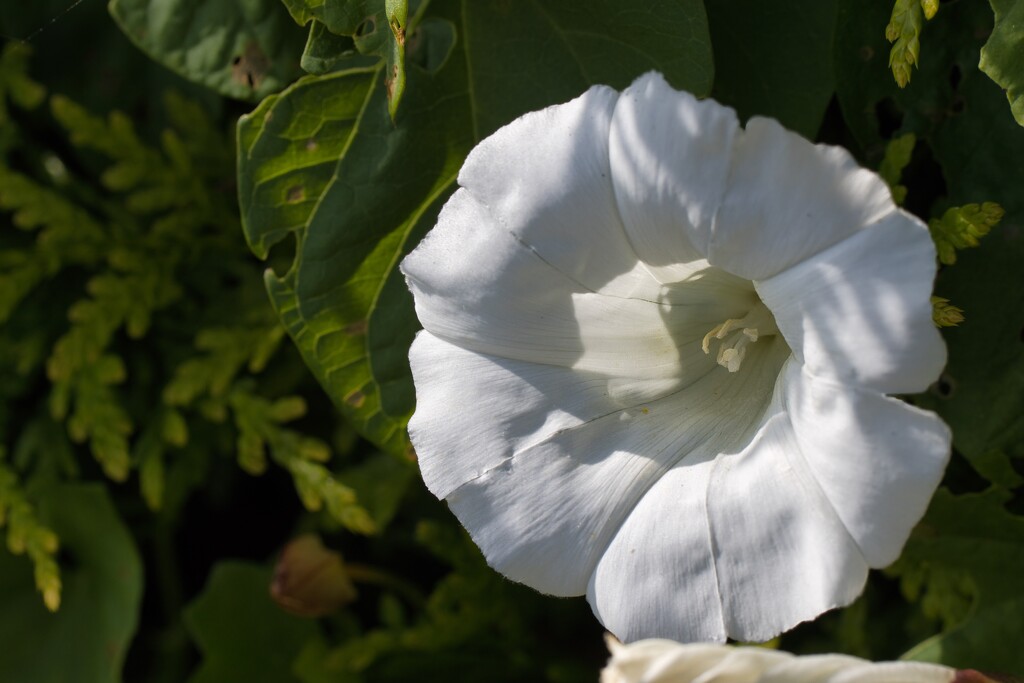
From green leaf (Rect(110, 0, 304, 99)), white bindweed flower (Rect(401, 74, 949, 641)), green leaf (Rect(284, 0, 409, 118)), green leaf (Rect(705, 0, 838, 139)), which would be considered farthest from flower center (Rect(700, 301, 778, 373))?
green leaf (Rect(110, 0, 304, 99))

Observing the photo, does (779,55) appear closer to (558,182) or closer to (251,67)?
(558,182)

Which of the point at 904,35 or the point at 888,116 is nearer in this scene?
the point at 904,35

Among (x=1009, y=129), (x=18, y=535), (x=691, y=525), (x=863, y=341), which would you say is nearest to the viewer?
(x=863, y=341)

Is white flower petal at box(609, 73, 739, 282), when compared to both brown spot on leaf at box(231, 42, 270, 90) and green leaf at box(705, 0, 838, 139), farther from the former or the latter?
brown spot on leaf at box(231, 42, 270, 90)

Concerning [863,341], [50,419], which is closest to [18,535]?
[50,419]

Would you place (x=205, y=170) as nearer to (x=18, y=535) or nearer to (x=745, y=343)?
(x=18, y=535)

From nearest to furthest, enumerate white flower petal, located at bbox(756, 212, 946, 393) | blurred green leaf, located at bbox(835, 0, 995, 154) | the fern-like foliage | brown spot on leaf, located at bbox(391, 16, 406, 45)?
white flower petal, located at bbox(756, 212, 946, 393), brown spot on leaf, located at bbox(391, 16, 406, 45), blurred green leaf, located at bbox(835, 0, 995, 154), the fern-like foliage

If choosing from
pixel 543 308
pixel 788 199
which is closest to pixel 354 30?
pixel 543 308
